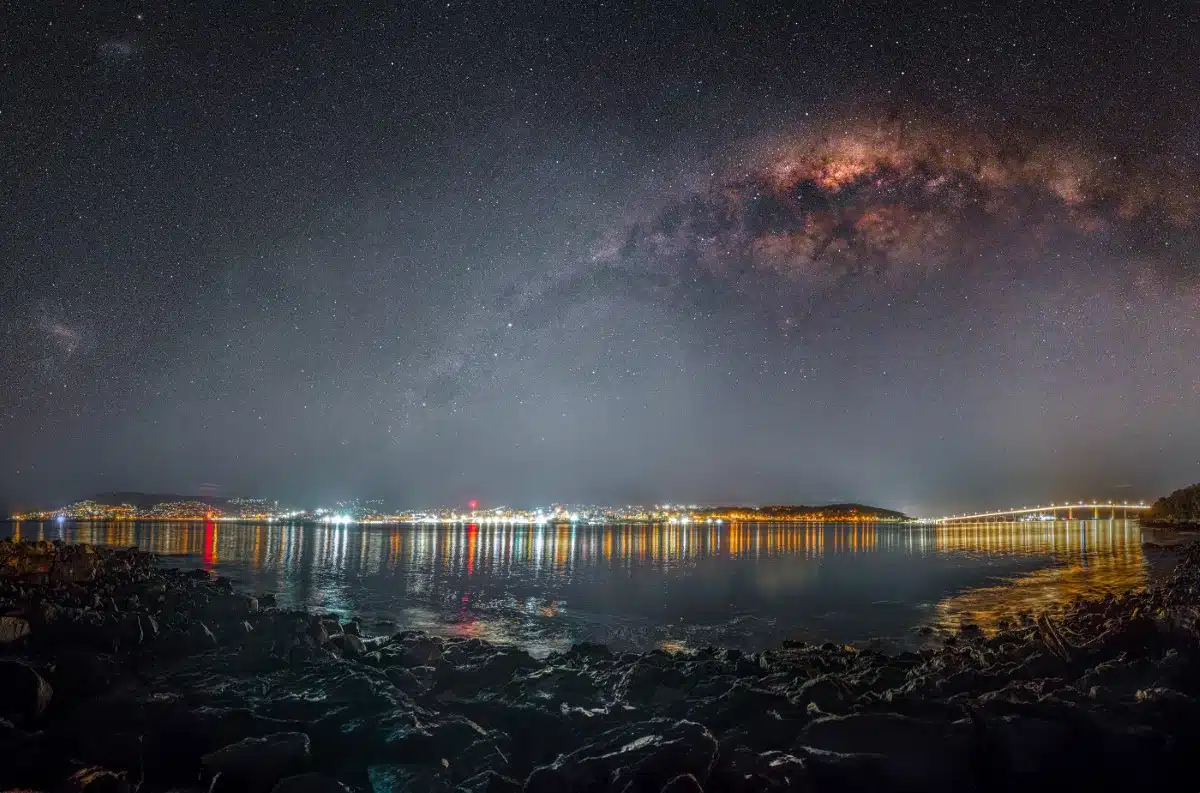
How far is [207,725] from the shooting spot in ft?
22.5

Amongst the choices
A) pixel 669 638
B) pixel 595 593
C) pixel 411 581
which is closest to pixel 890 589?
pixel 595 593

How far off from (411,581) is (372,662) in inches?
989

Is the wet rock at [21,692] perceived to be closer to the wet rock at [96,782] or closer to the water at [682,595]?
the wet rock at [96,782]

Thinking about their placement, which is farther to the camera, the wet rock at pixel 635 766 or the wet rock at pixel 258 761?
the wet rock at pixel 258 761

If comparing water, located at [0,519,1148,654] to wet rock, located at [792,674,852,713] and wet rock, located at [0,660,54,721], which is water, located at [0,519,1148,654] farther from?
wet rock, located at [0,660,54,721]

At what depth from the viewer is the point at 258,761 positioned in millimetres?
5992

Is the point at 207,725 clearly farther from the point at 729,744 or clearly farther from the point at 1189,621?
the point at 1189,621

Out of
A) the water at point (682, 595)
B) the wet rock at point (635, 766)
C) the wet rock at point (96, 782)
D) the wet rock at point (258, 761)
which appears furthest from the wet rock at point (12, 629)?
the wet rock at point (635, 766)

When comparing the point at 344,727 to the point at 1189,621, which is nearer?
the point at 344,727

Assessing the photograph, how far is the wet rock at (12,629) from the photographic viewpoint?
1076 cm

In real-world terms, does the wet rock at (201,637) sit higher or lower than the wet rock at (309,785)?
lower

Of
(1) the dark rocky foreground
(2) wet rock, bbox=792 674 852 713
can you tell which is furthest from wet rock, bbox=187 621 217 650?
(2) wet rock, bbox=792 674 852 713

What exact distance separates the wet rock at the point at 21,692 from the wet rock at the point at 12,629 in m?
4.71

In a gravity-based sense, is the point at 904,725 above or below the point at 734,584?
above
